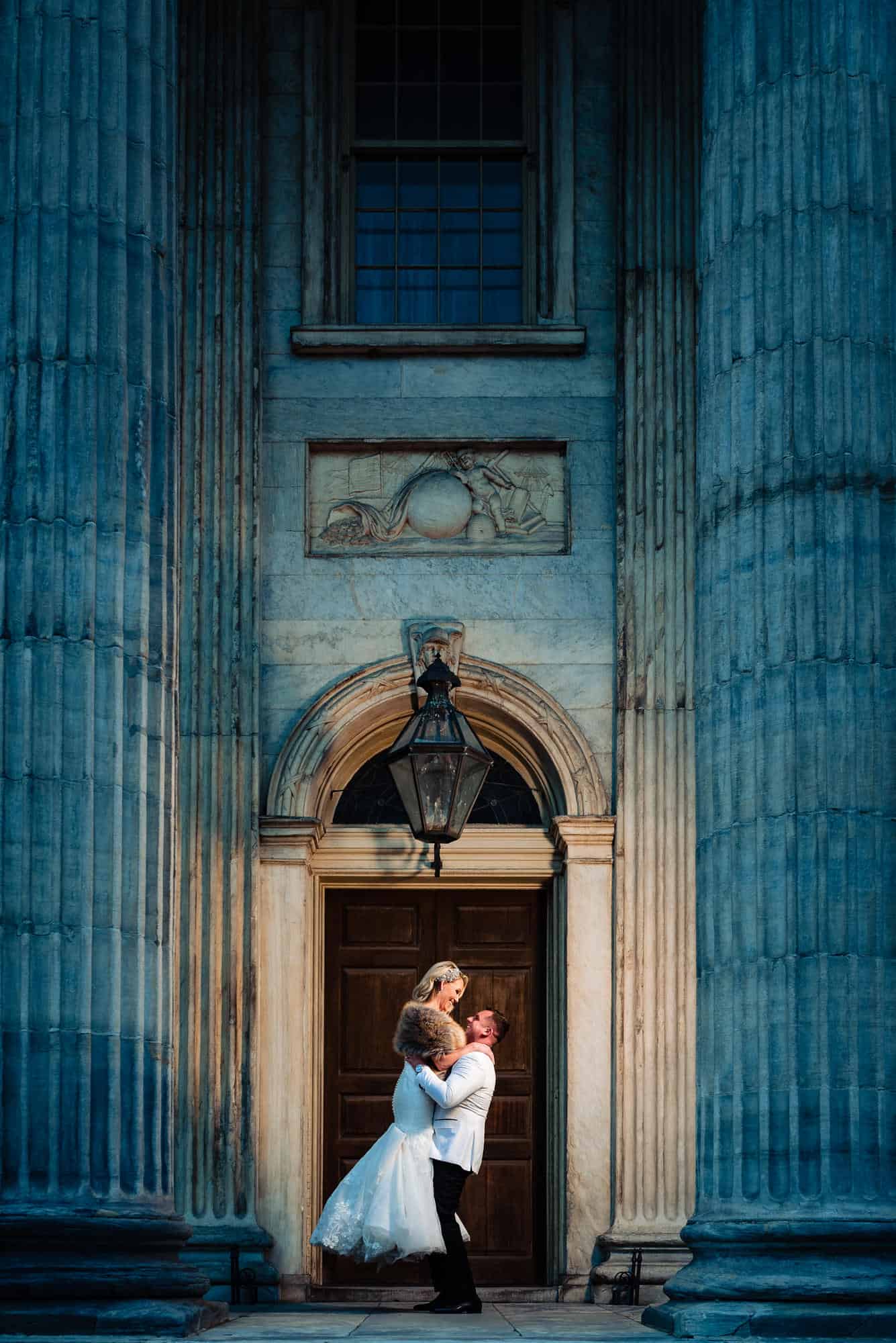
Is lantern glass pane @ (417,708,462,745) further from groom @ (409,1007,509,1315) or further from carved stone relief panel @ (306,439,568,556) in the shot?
groom @ (409,1007,509,1315)

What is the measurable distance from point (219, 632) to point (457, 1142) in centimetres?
415

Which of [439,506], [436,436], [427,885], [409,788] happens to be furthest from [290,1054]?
[436,436]

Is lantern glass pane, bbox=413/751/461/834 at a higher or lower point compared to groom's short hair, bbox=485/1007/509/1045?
higher

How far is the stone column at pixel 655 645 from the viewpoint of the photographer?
46.4ft

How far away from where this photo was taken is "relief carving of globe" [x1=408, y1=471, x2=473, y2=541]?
15086mm

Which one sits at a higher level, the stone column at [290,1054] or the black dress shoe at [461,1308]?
the stone column at [290,1054]

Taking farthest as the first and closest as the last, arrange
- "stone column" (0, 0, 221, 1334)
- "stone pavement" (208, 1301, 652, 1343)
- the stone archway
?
the stone archway
"stone column" (0, 0, 221, 1334)
"stone pavement" (208, 1301, 652, 1343)

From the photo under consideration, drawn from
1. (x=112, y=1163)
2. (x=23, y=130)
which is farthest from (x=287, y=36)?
(x=112, y=1163)

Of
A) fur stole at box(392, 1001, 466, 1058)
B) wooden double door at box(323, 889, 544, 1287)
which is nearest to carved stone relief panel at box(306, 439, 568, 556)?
wooden double door at box(323, 889, 544, 1287)

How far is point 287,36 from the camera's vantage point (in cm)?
1577

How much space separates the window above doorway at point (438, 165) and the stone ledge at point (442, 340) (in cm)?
15

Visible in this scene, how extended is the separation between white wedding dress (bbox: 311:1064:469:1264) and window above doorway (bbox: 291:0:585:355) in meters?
5.50

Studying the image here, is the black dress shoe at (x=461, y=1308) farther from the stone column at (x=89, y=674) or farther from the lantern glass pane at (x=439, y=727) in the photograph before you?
the lantern glass pane at (x=439, y=727)

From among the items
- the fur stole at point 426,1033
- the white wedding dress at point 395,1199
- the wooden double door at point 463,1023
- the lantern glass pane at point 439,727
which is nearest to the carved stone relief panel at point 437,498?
the lantern glass pane at point 439,727
